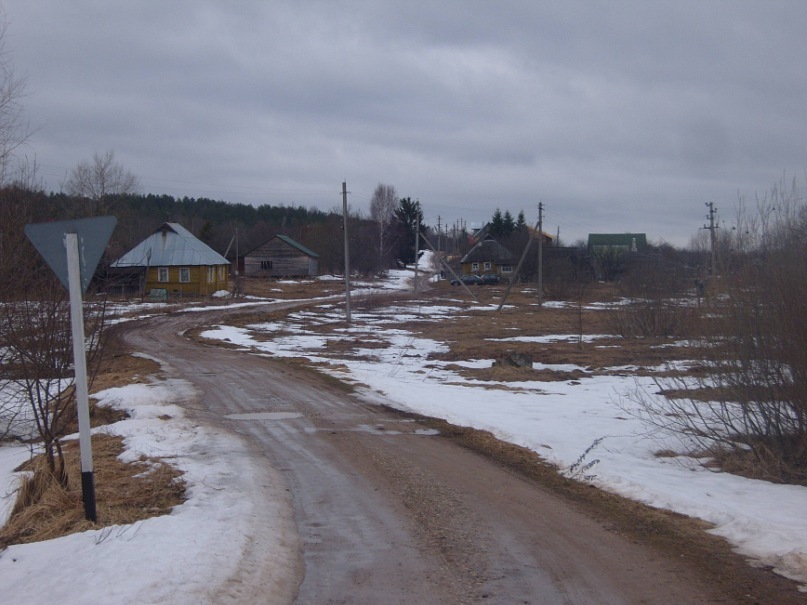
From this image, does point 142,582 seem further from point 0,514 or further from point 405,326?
point 405,326

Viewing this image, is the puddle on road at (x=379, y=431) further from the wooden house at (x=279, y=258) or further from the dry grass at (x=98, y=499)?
the wooden house at (x=279, y=258)

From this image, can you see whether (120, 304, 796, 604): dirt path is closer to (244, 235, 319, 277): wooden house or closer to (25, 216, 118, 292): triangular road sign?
(25, 216, 118, 292): triangular road sign

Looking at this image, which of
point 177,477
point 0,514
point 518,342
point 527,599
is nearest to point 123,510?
point 177,477

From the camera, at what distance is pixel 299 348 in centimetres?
2920

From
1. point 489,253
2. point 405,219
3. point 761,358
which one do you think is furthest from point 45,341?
point 405,219

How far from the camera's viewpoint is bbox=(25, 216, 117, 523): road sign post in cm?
623

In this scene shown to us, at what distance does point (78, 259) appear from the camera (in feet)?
20.8

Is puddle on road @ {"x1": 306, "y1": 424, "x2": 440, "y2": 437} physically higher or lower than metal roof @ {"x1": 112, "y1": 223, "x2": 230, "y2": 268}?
lower

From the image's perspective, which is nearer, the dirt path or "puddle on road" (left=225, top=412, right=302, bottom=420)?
the dirt path

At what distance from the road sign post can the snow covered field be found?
0.91 meters

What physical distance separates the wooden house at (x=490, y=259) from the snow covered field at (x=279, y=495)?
272ft

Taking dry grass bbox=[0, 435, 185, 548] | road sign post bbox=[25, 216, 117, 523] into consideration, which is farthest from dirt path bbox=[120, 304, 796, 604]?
road sign post bbox=[25, 216, 117, 523]

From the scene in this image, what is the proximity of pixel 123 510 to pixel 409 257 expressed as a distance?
11652 centimetres

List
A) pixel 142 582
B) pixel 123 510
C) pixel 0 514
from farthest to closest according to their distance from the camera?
pixel 0 514, pixel 123 510, pixel 142 582
